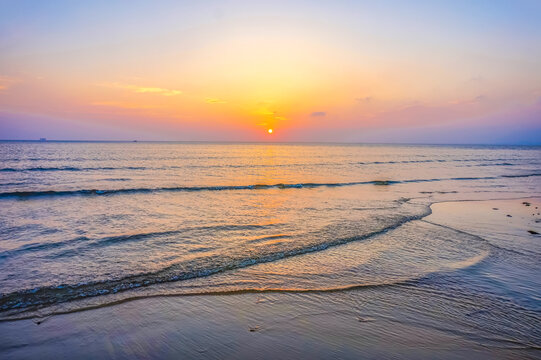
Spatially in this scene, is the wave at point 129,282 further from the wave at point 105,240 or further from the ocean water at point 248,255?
the wave at point 105,240

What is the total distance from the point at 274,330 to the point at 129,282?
3.60m

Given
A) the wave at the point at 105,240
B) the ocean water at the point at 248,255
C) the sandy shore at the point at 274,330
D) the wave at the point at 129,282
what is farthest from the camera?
the wave at the point at 105,240

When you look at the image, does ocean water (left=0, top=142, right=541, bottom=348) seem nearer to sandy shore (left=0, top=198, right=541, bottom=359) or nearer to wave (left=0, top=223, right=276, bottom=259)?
wave (left=0, top=223, right=276, bottom=259)

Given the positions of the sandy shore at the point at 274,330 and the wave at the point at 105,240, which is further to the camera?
the wave at the point at 105,240

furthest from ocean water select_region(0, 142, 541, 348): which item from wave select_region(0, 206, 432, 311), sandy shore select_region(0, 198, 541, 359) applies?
sandy shore select_region(0, 198, 541, 359)

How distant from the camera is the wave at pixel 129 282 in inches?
234

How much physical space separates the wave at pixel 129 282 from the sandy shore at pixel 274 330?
2.44 ft

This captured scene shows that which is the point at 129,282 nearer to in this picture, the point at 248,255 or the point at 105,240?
the point at 248,255

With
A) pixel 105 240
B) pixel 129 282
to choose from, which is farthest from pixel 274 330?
pixel 105 240

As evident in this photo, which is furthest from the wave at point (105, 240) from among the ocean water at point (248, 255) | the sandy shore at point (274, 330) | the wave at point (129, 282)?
the sandy shore at point (274, 330)

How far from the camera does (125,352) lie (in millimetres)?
4375

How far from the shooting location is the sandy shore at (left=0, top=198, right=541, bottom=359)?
173 inches

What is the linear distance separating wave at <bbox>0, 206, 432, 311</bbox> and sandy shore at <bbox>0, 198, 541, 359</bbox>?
2.44 ft

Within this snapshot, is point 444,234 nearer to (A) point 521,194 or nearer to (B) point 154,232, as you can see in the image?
(B) point 154,232
